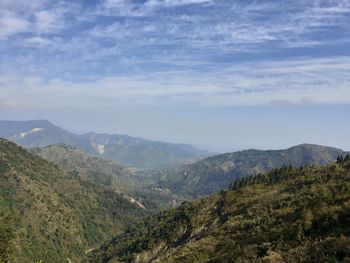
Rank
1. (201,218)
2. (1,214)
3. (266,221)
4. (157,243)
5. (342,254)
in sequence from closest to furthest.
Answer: (342,254) → (266,221) → (1,214) → (201,218) → (157,243)

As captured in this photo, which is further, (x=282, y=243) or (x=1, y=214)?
(x=1, y=214)

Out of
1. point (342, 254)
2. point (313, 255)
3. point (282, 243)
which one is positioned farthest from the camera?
point (282, 243)

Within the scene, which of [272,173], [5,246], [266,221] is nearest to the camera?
[266,221]

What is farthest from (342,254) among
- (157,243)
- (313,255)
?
(157,243)

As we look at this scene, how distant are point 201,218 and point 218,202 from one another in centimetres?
916

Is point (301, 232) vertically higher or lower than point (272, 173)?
higher

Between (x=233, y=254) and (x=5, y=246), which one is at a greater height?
(x=233, y=254)

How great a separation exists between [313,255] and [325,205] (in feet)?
43.7

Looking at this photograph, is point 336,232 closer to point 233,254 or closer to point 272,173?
point 233,254

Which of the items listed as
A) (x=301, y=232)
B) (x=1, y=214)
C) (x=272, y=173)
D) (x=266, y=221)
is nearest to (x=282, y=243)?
(x=301, y=232)

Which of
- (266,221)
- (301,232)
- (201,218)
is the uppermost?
(301,232)

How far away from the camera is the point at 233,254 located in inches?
1453

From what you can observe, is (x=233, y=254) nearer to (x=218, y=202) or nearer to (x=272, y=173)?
(x=218, y=202)

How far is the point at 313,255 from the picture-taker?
26266mm
